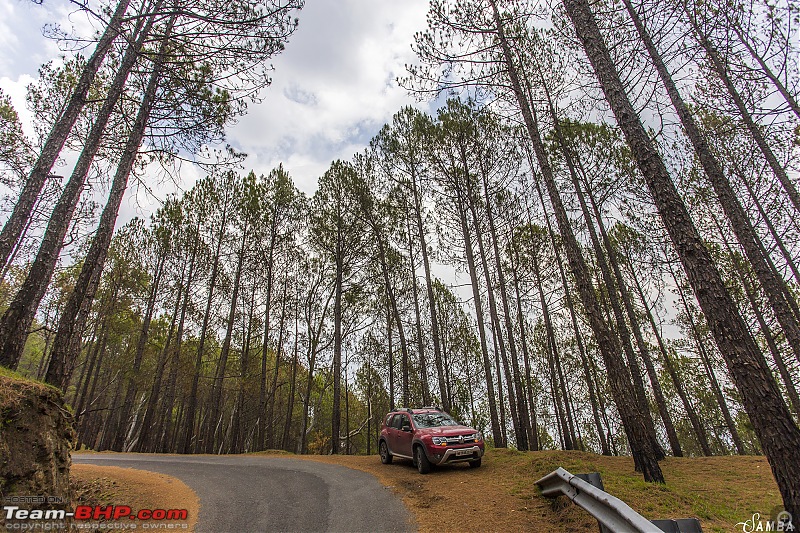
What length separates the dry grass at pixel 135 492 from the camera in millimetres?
5777

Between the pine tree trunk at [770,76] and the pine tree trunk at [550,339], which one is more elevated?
the pine tree trunk at [770,76]

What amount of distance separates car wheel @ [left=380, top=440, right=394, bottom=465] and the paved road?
1.39 m

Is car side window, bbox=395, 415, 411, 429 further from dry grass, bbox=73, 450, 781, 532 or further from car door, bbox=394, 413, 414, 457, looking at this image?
dry grass, bbox=73, 450, 781, 532

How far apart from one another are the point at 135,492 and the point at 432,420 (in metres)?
6.77

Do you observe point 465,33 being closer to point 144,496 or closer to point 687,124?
point 687,124

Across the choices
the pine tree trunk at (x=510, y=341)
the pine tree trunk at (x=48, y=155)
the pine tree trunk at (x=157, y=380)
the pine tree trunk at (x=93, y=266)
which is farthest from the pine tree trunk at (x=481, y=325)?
the pine tree trunk at (x=157, y=380)

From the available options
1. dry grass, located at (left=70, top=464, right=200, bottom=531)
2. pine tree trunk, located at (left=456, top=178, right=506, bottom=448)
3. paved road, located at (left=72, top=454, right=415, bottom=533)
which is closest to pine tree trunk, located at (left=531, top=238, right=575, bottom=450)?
pine tree trunk, located at (left=456, top=178, right=506, bottom=448)

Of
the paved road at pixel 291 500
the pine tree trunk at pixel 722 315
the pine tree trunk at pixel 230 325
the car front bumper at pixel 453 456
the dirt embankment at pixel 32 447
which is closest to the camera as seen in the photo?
the pine tree trunk at pixel 722 315

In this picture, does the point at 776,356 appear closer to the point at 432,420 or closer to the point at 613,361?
the point at 613,361

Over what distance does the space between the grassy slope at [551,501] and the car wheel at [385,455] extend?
1.24 metres

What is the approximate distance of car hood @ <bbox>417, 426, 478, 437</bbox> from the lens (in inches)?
339

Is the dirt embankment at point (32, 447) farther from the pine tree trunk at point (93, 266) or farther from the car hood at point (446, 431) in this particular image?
the car hood at point (446, 431)

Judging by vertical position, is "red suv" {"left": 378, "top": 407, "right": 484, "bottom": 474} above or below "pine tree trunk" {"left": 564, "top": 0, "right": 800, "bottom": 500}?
below

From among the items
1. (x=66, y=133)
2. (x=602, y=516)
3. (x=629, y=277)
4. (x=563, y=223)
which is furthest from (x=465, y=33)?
(x=629, y=277)
